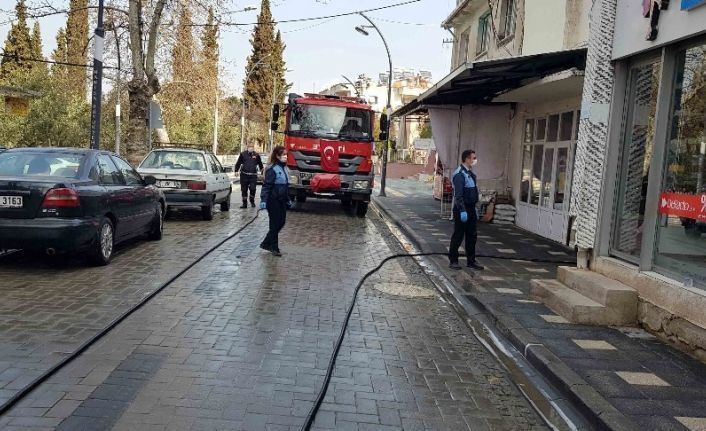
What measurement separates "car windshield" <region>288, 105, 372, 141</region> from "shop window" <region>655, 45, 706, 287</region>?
35.5 feet

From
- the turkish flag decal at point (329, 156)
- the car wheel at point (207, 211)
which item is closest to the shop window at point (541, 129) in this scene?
the turkish flag decal at point (329, 156)

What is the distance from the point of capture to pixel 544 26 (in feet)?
46.4

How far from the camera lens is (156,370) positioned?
4.59 metres

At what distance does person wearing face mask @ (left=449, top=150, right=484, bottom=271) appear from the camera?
908 centimetres

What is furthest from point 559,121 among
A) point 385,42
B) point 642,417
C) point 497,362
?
point 385,42

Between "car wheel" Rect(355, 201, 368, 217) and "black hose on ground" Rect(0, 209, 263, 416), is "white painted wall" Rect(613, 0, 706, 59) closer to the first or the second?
"black hose on ground" Rect(0, 209, 263, 416)

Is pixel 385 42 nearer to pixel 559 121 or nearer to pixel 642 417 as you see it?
pixel 559 121

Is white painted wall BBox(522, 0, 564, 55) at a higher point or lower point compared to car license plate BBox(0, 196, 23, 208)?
higher

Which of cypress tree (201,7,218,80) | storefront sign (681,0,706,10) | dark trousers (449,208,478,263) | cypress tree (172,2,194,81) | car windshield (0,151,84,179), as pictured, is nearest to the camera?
storefront sign (681,0,706,10)

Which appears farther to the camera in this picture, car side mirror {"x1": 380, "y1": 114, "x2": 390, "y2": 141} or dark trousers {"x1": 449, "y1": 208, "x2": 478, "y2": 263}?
car side mirror {"x1": 380, "y1": 114, "x2": 390, "y2": 141}

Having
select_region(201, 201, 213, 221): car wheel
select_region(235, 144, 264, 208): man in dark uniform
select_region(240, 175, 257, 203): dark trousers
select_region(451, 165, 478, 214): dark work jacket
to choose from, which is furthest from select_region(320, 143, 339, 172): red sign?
select_region(451, 165, 478, 214): dark work jacket

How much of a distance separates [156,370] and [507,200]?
13.3 metres

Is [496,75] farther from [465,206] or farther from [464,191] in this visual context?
[465,206]

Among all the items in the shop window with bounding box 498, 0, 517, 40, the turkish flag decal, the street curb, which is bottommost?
the street curb
